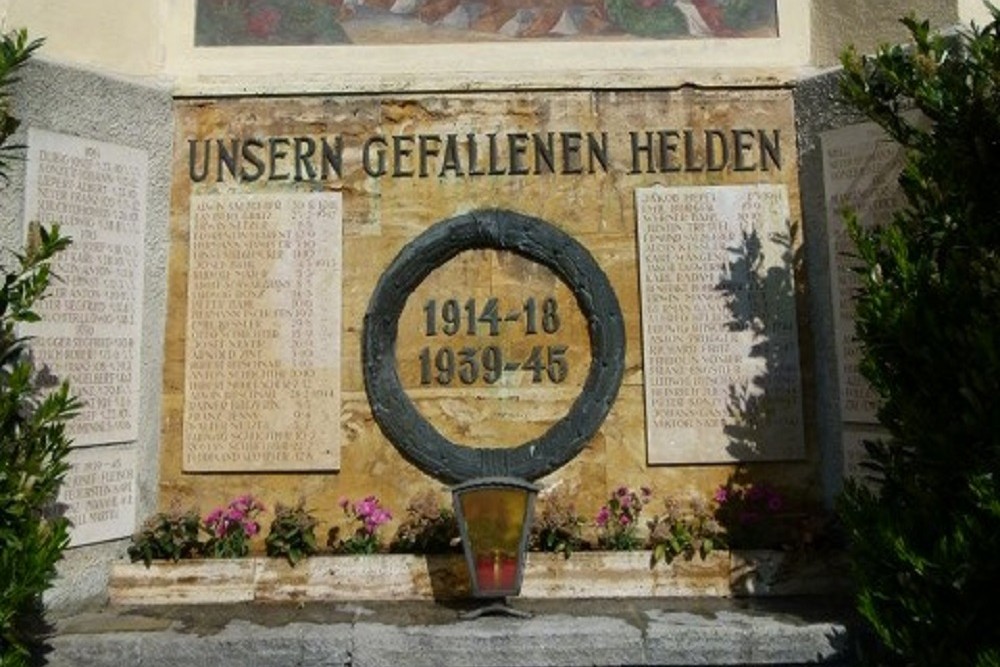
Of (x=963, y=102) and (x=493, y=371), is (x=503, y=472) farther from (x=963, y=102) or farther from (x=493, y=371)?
(x=963, y=102)

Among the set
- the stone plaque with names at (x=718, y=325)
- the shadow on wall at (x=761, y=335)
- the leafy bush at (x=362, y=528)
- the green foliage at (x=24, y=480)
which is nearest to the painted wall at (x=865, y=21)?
the stone plaque with names at (x=718, y=325)

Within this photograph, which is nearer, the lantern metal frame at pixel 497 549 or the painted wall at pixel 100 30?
the lantern metal frame at pixel 497 549

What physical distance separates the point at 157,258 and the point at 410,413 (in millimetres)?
1925

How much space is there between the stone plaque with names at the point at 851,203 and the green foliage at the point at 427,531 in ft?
8.26

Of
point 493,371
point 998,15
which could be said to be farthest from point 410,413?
point 998,15

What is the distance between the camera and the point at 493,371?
18.5 ft

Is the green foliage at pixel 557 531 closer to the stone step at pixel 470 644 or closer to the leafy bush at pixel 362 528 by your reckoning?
the stone step at pixel 470 644

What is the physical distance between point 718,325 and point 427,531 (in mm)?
2251

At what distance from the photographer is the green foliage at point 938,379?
346 cm

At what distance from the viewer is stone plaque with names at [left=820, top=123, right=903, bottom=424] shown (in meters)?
5.27

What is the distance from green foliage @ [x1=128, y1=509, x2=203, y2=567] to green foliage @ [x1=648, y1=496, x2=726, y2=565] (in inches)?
109

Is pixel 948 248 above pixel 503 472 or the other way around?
above

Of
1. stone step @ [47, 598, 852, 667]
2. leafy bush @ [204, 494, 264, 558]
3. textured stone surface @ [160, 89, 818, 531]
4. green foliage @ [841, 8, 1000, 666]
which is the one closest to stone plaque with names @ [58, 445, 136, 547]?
textured stone surface @ [160, 89, 818, 531]

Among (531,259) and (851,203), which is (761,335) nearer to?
(851,203)
